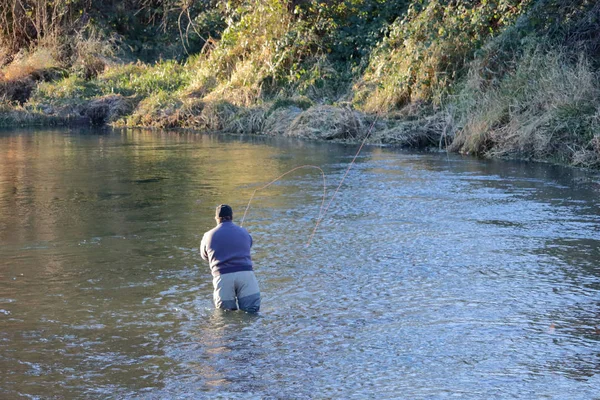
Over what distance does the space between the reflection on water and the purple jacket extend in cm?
41

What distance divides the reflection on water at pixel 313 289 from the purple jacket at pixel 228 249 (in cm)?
41

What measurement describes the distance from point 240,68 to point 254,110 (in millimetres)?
2581

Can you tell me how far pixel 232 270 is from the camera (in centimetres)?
738

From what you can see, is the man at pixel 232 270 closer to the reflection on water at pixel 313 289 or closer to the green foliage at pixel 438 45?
the reflection on water at pixel 313 289

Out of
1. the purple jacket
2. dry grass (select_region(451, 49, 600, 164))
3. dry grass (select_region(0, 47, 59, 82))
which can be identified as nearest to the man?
the purple jacket

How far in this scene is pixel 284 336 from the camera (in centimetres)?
690

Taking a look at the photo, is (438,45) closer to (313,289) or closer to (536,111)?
(536,111)

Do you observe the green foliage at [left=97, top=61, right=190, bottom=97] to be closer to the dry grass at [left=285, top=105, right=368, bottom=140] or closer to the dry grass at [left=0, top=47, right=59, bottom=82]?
the dry grass at [left=0, top=47, right=59, bottom=82]

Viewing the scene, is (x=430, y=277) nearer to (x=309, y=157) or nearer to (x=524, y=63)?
(x=309, y=157)

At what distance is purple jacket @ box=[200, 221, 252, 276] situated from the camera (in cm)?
739

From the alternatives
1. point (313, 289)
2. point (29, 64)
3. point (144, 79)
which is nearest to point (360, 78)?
point (144, 79)

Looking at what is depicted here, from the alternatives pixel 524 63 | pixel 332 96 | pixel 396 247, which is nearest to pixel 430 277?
pixel 396 247

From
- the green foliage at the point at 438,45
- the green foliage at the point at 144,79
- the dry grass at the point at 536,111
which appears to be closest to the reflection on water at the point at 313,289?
the dry grass at the point at 536,111

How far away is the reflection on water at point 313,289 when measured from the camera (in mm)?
6027
